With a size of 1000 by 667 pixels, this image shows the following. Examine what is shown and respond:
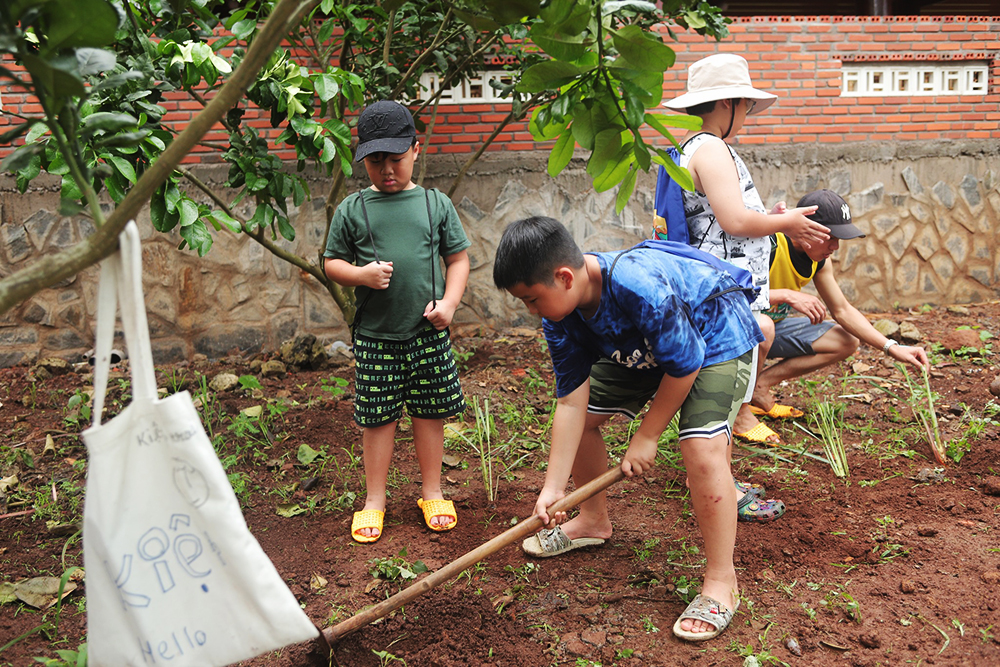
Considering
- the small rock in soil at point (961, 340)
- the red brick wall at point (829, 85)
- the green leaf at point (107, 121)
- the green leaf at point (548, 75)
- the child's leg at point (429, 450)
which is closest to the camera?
the green leaf at point (107, 121)

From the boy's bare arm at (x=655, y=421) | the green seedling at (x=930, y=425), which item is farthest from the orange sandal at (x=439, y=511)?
the green seedling at (x=930, y=425)

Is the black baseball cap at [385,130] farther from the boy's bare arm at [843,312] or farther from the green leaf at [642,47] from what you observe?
the boy's bare arm at [843,312]

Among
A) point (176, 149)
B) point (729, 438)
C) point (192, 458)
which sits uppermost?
point (176, 149)

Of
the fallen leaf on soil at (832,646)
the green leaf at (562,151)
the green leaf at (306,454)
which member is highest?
the green leaf at (562,151)

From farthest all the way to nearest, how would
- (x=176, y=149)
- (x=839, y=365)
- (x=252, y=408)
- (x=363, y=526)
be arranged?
(x=839, y=365)
(x=252, y=408)
(x=363, y=526)
(x=176, y=149)

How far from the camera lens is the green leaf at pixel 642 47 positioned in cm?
143

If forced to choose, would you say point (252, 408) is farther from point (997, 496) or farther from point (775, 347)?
point (997, 496)

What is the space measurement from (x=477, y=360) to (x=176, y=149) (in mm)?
3506

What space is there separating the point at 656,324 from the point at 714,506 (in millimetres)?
578

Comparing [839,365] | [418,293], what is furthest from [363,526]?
[839,365]

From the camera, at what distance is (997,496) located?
286 centimetres

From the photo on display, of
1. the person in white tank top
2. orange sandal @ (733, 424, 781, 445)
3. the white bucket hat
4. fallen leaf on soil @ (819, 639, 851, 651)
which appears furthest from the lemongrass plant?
the white bucket hat

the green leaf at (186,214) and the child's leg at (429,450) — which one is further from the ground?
the green leaf at (186,214)

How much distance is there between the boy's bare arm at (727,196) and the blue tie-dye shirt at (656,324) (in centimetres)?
36
